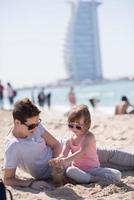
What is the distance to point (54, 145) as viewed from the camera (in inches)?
167

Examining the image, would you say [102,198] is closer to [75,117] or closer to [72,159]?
→ [72,159]

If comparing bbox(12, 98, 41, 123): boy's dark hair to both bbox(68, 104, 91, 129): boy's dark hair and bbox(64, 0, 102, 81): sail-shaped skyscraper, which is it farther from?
bbox(64, 0, 102, 81): sail-shaped skyscraper

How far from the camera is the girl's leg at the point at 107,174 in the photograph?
12.9 ft

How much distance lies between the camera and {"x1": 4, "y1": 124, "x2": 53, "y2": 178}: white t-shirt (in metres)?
3.82

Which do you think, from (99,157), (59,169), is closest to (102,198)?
(59,169)

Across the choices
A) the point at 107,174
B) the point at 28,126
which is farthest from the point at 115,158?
the point at 28,126

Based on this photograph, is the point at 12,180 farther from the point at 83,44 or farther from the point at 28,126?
the point at 83,44

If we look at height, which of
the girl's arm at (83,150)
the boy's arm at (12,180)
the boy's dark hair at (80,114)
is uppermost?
the boy's dark hair at (80,114)

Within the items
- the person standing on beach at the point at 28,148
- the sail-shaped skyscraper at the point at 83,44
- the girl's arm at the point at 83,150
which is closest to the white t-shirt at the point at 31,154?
the person standing on beach at the point at 28,148

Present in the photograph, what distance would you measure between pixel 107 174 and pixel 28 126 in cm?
84

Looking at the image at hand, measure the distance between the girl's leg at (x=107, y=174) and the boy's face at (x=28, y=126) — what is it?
0.69m

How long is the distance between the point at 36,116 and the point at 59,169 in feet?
1.79

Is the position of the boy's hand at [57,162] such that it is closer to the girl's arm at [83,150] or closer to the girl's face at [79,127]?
the girl's arm at [83,150]

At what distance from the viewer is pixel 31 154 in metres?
3.95
